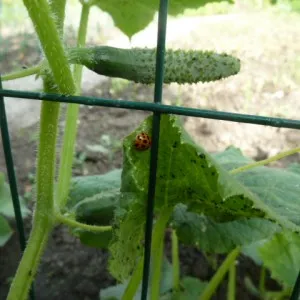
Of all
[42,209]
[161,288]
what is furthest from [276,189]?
[161,288]

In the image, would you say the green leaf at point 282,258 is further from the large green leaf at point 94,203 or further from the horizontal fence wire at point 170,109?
the horizontal fence wire at point 170,109

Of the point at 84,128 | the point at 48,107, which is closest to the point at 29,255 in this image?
the point at 48,107

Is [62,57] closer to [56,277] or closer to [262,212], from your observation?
[262,212]

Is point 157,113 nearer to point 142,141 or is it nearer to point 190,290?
point 142,141

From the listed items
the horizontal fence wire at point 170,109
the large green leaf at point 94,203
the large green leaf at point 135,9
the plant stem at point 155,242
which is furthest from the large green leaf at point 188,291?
the horizontal fence wire at point 170,109

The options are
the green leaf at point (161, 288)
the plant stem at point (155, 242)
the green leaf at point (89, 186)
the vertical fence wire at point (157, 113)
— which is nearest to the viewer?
the vertical fence wire at point (157, 113)
